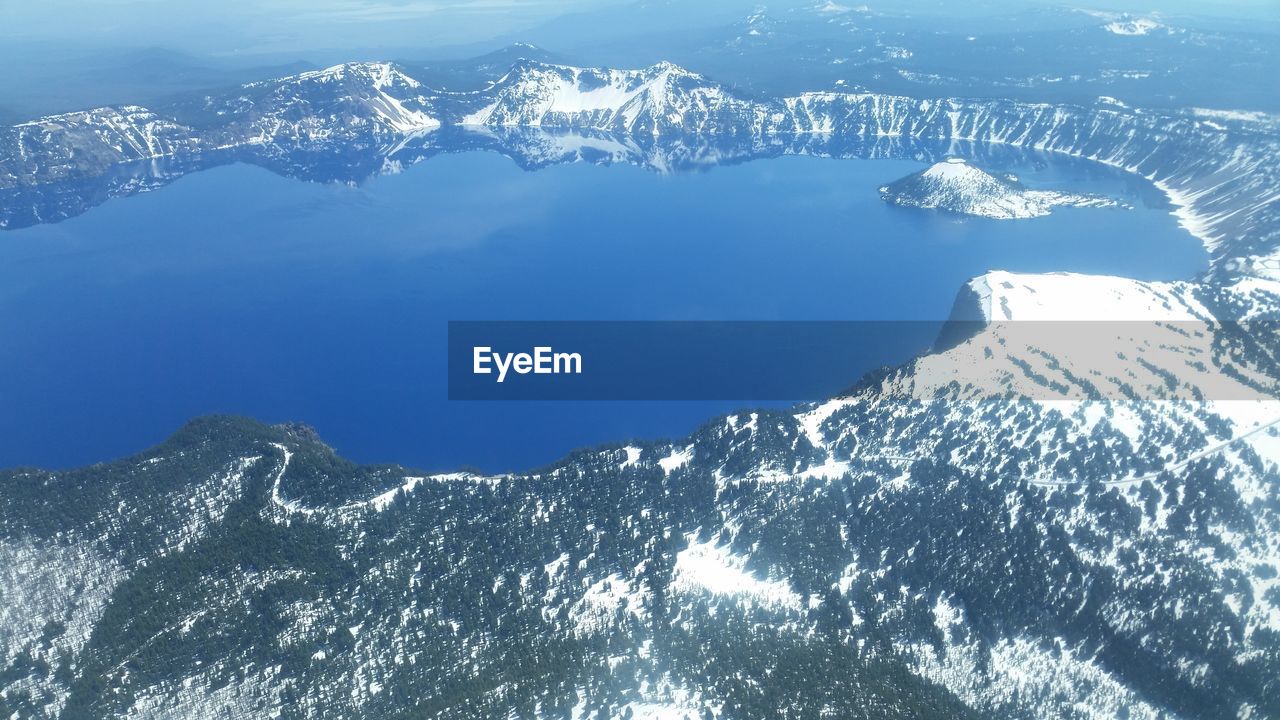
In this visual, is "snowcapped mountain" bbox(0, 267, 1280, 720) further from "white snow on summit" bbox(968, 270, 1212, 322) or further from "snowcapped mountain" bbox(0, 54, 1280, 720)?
"white snow on summit" bbox(968, 270, 1212, 322)

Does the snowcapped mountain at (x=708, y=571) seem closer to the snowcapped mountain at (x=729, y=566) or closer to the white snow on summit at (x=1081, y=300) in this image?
the snowcapped mountain at (x=729, y=566)

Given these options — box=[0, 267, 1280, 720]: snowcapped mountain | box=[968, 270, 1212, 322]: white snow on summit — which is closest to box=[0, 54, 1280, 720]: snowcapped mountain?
box=[0, 267, 1280, 720]: snowcapped mountain

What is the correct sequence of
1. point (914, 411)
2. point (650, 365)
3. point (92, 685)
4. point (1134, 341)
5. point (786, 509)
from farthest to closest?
point (650, 365) → point (1134, 341) → point (914, 411) → point (786, 509) → point (92, 685)

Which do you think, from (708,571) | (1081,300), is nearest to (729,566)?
(708,571)

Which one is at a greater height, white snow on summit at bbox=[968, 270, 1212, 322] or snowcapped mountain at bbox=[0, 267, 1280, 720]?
white snow on summit at bbox=[968, 270, 1212, 322]

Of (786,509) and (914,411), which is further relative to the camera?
(914,411)

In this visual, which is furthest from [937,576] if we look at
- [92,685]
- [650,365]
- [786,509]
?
[92,685]

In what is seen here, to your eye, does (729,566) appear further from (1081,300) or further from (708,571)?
(1081,300)

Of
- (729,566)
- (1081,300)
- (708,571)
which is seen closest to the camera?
(708,571)

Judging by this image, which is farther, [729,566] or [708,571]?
[729,566]

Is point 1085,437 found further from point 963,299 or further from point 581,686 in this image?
point 581,686

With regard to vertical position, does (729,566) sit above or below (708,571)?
above
